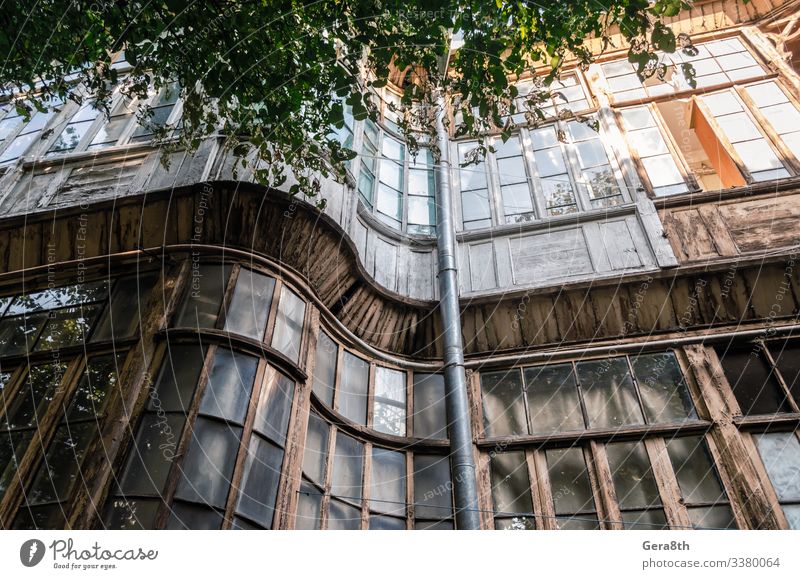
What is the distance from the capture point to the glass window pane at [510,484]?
5078 mm

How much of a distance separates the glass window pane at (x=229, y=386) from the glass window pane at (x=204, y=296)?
1.21 feet

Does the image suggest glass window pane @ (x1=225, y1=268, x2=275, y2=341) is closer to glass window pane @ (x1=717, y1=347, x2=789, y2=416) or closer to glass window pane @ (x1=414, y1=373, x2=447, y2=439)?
glass window pane @ (x1=414, y1=373, x2=447, y2=439)

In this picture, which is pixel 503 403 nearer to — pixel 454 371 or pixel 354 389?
pixel 454 371

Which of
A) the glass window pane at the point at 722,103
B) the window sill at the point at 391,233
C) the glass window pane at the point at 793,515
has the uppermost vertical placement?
the glass window pane at the point at 722,103

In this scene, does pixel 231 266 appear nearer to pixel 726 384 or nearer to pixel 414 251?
pixel 414 251

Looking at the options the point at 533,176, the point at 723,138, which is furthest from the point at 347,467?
the point at 723,138

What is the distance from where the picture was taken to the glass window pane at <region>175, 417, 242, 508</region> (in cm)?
355

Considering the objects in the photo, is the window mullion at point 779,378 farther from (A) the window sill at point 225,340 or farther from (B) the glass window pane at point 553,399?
(A) the window sill at point 225,340

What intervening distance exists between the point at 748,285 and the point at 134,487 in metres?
6.38

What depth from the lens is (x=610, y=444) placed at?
525 centimetres

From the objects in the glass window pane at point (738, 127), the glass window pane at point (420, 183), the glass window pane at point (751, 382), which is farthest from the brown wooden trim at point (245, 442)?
the glass window pane at point (738, 127)

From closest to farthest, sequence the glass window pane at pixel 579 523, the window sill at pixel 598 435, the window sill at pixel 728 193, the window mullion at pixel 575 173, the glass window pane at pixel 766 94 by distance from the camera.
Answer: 1. the glass window pane at pixel 579 523
2. the window sill at pixel 598 435
3. the window sill at pixel 728 193
4. the window mullion at pixel 575 173
5. the glass window pane at pixel 766 94

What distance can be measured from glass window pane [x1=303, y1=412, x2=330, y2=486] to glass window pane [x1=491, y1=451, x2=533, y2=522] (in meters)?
1.83
